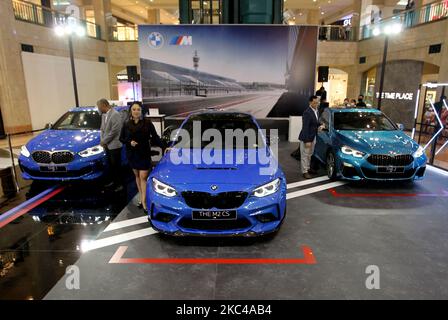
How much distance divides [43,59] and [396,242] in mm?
15912

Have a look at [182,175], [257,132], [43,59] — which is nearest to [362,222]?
[257,132]

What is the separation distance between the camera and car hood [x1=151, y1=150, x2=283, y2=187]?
3486mm

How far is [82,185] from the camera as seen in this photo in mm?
6012

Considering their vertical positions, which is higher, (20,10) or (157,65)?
(20,10)

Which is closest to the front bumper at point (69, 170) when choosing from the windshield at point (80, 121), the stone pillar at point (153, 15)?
the windshield at point (80, 121)

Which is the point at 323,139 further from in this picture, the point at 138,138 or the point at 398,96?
the point at 398,96

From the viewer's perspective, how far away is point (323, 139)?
688 centimetres

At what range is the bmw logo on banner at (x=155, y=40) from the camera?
10.8 m

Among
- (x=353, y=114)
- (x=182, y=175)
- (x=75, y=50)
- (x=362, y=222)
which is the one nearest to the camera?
(x=182, y=175)

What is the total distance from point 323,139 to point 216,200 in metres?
4.34

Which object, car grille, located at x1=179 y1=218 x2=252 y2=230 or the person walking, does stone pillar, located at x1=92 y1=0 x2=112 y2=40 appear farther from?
car grille, located at x1=179 y1=218 x2=252 y2=230

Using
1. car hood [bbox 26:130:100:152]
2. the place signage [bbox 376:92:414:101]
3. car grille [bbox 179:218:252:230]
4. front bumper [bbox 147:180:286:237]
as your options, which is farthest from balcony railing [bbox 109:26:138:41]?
car grille [bbox 179:218:252:230]

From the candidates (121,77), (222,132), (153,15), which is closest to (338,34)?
(121,77)

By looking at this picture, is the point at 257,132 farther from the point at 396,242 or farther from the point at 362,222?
the point at 396,242
